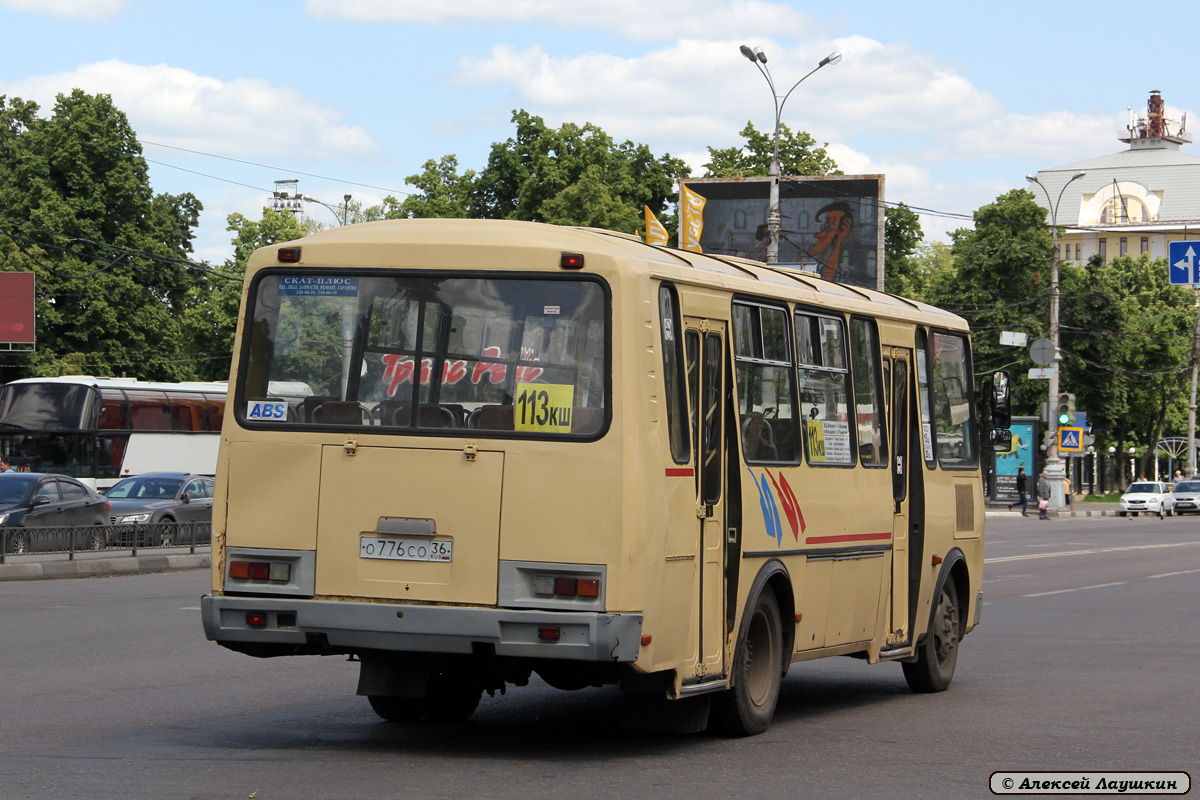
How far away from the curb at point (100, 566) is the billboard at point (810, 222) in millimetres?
28093

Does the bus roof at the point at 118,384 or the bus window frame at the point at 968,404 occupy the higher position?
the bus roof at the point at 118,384

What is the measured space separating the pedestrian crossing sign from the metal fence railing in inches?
1379

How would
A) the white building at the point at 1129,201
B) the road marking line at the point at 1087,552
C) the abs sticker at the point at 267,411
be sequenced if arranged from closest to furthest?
the abs sticker at the point at 267,411
the road marking line at the point at 1087,552
the white building at the point at 1129,201

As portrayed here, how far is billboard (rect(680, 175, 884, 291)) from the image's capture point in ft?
173

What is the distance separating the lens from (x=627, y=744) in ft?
30.5

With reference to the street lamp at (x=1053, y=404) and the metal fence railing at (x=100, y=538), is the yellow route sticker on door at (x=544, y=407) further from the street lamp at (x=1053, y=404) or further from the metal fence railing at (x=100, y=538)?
the street lamp at (x=1053, y=404)

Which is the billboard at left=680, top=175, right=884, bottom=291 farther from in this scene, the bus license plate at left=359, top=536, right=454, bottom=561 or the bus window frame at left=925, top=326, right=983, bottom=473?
the bus license plate at left=359, top=536, right=454, bottom=561

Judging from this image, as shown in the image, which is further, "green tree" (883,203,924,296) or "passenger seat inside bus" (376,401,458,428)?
"green tree" (883,203,924,296)

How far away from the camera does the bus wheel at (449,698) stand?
9977 mm

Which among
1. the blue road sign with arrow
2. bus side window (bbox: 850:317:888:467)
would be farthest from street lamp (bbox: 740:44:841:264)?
bus side window (bbox: 850:317:888:467)

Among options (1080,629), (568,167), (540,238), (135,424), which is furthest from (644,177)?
(540,238)

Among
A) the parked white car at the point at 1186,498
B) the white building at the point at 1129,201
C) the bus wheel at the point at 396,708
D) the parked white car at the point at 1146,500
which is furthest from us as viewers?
the white building at the point at 1129,201

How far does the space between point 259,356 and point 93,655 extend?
579cm

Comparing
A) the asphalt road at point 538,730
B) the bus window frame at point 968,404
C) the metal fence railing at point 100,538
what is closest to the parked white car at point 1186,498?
the metal fence railing at point 100,538
